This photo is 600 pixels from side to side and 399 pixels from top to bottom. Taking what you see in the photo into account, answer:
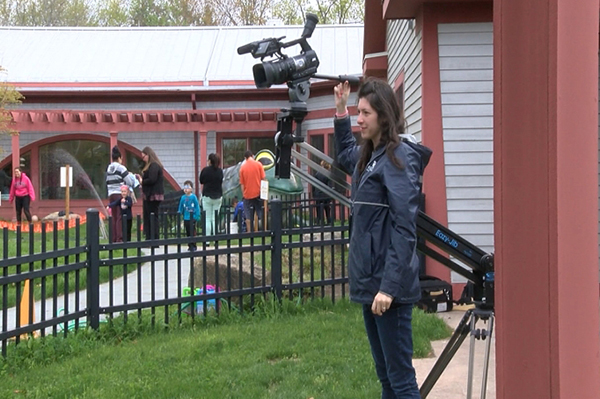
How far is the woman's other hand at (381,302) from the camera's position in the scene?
122 inches

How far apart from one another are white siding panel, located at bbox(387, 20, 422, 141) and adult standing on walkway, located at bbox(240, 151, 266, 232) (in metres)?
3.38

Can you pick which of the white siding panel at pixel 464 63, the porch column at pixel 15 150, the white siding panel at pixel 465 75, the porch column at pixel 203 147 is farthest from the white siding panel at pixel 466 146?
the porch column at pixel 15 150

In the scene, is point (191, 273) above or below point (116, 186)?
below

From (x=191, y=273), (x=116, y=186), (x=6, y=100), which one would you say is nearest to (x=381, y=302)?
(x=191, y=273)

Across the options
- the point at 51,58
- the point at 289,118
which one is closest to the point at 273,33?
the point at 51,58

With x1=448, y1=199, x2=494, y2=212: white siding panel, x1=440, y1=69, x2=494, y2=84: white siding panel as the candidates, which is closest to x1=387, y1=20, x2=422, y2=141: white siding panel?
x1=440, y1=69, x2=494, y2=84: white siding panel

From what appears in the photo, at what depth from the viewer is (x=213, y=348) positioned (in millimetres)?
5848

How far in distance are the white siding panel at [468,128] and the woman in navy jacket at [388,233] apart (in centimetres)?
481

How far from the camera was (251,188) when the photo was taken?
13977 millimetres

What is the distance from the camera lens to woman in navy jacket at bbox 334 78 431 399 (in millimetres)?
3141

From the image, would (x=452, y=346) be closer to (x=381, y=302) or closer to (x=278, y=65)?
(x=381, y=302)

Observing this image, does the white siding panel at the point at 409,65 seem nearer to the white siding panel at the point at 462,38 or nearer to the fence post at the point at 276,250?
the white siding panel at the point at 462,38

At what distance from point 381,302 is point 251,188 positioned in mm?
10970

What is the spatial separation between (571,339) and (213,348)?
13.5ft
